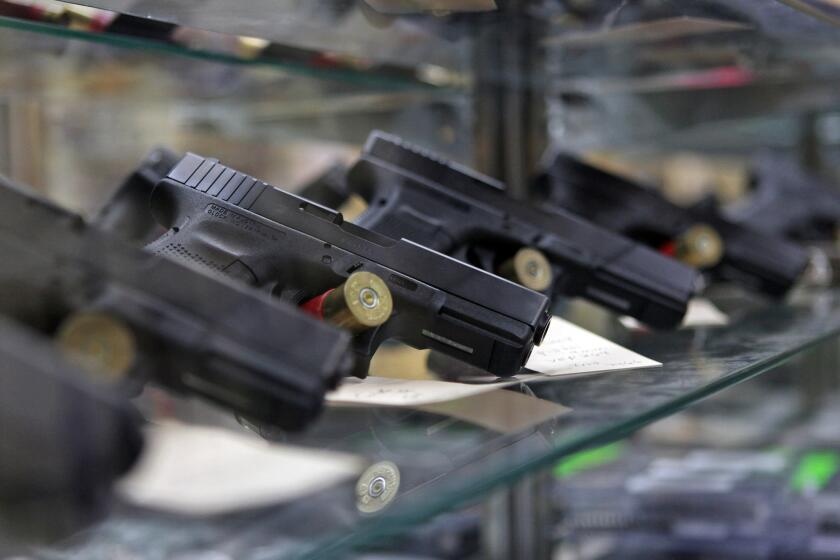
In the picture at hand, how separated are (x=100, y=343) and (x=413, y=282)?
222mm

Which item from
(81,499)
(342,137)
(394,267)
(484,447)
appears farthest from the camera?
(342,137)

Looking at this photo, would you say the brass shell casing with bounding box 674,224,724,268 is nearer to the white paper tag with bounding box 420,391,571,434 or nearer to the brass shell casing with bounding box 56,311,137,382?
the white paper tag with bounding box 420,391,571,434

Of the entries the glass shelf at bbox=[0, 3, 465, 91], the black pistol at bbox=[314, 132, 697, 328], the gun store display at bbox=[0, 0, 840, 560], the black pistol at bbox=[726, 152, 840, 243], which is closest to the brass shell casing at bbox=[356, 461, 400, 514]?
the gun store display at bbox=[0, 0, 840, 560]

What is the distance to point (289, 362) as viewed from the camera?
363 millimetres

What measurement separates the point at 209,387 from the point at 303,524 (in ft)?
0.22

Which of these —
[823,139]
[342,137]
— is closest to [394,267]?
[342,137]

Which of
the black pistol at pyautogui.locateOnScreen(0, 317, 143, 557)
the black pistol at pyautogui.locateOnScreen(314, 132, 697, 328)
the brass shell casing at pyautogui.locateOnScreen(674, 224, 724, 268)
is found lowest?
the black pistol at pyautogui.locateOnScreen(0, 317, 143, 557)

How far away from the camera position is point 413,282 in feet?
1.69

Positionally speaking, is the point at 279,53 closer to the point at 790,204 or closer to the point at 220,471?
the point at 220,471

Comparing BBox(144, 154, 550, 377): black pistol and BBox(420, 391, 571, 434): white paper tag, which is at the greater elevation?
BBox(144, 154, 550, 377): black pistol

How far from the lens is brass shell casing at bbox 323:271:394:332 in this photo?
463mm

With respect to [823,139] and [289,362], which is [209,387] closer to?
[289,362]

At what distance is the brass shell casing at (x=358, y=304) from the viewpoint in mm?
463

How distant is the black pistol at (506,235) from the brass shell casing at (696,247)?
Result: 0.42 feet
